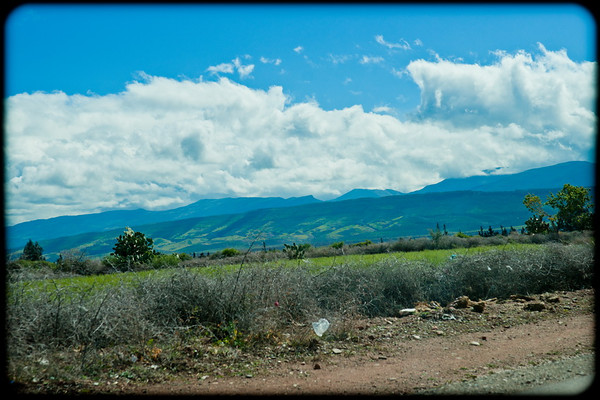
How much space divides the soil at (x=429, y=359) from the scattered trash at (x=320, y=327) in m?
0.16

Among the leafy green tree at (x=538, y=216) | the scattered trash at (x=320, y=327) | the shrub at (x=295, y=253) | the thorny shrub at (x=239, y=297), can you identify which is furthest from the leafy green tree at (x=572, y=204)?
the scattered trash at (x=320, y=327)

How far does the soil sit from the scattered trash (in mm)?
163

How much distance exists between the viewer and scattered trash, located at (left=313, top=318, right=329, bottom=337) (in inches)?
296

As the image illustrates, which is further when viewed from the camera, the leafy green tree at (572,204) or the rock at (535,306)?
the leafy green tree at (572,204)

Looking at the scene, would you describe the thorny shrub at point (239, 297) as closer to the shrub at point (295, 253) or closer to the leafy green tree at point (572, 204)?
the shrub at point (295, 253)

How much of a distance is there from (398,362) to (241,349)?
2.41 meters

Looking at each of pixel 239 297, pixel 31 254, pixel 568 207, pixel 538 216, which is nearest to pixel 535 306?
pixel 239 297

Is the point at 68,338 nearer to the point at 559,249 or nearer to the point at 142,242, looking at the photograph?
the point at 559,249

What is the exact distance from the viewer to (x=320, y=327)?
25.0 feet

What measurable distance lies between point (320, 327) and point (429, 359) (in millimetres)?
1917

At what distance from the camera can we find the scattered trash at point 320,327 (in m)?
7.52

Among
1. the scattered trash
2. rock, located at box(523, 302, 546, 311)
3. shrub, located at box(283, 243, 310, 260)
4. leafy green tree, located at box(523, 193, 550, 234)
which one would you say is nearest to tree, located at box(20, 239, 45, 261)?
the scattered trash

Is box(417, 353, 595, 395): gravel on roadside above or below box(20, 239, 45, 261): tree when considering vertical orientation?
below

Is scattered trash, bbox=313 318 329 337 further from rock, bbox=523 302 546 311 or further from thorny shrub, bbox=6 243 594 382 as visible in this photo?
rock, bbox=523 302 546 311
